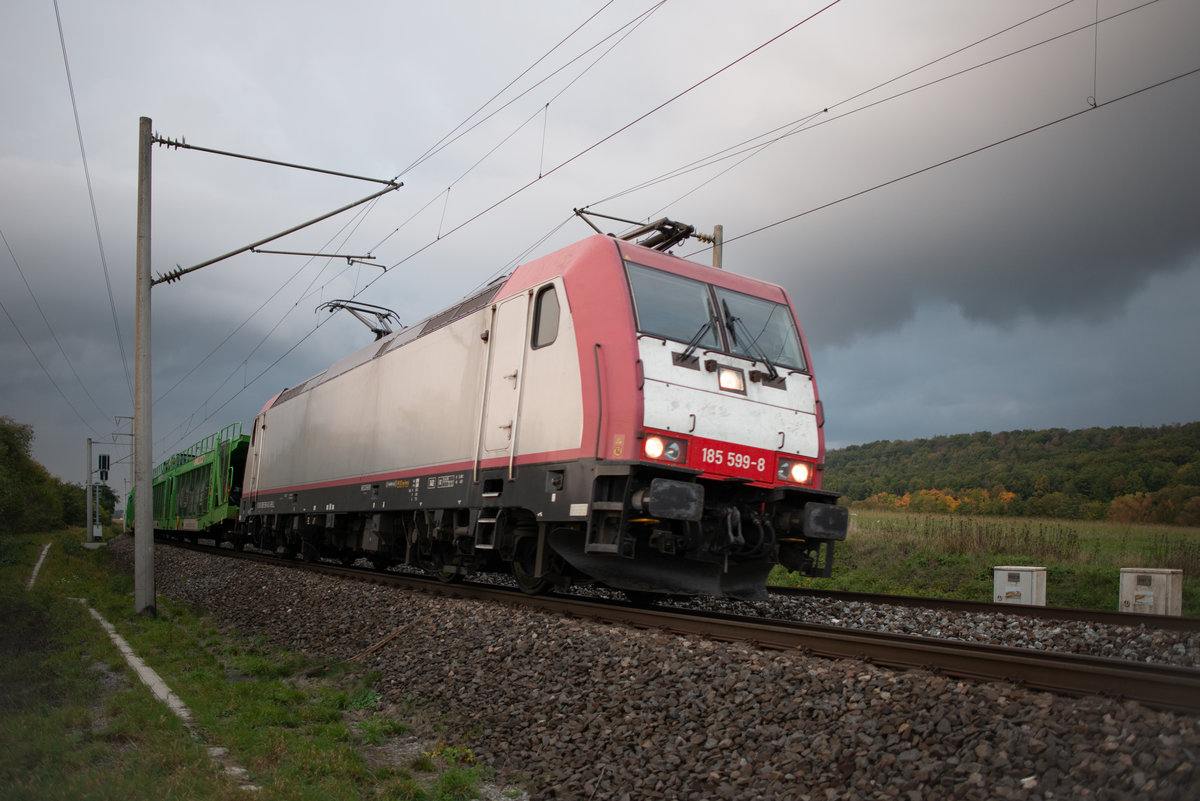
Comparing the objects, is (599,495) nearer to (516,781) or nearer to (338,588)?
(516,781)

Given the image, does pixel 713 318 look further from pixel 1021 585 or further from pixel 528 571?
pixel 1021 585

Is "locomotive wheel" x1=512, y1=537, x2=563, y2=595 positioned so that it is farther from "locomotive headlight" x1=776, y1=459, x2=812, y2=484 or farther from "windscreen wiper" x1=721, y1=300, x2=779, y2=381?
"windscreen wiper" x1=721, y1=300, x2=779, y2=381

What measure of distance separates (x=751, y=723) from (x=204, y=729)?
3.91m

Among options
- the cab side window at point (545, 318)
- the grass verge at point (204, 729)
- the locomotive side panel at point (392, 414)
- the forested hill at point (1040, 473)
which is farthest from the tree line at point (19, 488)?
the forested hill at point (1040, 473)

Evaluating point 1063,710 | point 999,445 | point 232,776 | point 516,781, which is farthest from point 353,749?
point 999,445

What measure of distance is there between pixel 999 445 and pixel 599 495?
Answer: 54.1 feet

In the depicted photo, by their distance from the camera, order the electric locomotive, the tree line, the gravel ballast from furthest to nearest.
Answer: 1. the tree line
2. the electric locomotive
3. the gravel ballast

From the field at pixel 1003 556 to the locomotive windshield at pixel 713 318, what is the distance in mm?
6127

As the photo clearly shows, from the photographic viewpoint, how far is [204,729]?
5.73m

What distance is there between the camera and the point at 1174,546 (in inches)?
458

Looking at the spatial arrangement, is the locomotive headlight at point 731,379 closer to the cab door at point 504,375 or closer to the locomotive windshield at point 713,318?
the locomotive windshield at point 713,318

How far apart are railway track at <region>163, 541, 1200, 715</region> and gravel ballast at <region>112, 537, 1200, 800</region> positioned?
226 millimetres

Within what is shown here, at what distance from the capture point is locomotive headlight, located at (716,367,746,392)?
25.5ft

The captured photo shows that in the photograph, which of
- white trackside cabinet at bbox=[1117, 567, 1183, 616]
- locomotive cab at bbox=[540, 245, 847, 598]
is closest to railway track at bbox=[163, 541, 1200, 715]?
locomotive cab at bbox=[540, 245, 847, 598]
